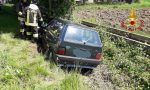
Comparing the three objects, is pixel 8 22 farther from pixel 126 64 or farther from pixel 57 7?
pixel 126 64

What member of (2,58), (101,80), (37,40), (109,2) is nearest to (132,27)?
(37,40)

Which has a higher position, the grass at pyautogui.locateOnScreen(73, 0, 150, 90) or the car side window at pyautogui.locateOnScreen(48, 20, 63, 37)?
the car side window at pyautogui.locateOnScreen(48, 20, 63, 37)

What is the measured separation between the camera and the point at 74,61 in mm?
11391

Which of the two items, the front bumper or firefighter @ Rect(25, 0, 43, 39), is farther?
firefighter @ Rect(25, 0, 43, 39)

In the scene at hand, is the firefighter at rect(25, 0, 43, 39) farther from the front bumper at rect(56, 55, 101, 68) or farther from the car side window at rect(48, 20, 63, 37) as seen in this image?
the front bumper at rect(56, 55, 101, 68)

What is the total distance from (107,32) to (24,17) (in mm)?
4211

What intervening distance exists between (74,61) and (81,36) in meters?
0.95

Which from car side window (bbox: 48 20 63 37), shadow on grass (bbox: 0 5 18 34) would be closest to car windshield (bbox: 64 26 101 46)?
car side window (bbox: 48 20 63 37)

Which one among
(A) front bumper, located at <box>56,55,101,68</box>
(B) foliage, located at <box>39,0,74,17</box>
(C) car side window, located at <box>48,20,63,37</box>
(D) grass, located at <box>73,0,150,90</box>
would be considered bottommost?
(D) grass, located at <box>73,0,150,90</box>

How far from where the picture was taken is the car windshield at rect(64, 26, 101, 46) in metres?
11.6

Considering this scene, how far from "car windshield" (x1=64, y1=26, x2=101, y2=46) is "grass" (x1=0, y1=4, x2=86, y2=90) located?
113 centimetres

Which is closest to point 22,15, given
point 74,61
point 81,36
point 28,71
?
point 81,36

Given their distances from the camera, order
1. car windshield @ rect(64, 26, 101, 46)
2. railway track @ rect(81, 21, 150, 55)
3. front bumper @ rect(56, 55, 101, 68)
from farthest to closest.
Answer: railway track @ rect(81, 21, 150, 55), car windshield @ rect(64, 26, 101, 46), front bumper @ rect(56, 55, 101, 68)

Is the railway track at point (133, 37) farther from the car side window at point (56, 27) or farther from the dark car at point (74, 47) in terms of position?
the car side window at point (56, 27)
